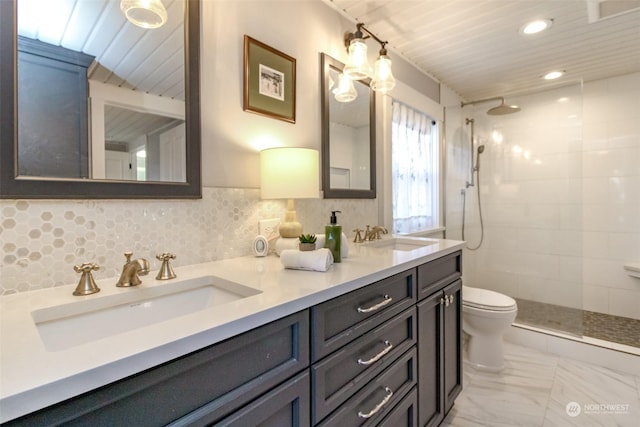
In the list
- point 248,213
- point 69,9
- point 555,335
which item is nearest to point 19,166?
Answer: point 69,9

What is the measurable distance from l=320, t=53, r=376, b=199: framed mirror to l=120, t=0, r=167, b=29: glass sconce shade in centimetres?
87

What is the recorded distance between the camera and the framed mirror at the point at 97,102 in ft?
2.48

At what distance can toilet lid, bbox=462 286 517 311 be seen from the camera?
6.41ft

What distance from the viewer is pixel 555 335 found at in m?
2.26

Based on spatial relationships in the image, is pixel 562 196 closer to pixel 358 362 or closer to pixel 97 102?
pixel 358 362

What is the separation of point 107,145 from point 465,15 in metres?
2.05

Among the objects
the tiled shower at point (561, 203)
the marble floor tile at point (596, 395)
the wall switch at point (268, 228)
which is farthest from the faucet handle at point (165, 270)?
the tiled shower at point (561, 203)

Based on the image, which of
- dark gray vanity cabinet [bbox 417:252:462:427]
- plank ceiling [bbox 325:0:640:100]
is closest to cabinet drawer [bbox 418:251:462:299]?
dark gray vanity cabinet [bbox 417:252:462:427]

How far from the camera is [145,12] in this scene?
0.92 meters

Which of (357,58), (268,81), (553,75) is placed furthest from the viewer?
(553,75)

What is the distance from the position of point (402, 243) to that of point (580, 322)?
6.13ft

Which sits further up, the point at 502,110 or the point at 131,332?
→ the point at 502,110

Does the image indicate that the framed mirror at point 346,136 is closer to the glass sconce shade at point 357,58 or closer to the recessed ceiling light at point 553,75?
the glass sconce shade at point 357,58

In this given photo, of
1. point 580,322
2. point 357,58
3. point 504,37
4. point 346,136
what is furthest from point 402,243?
point 580,322
